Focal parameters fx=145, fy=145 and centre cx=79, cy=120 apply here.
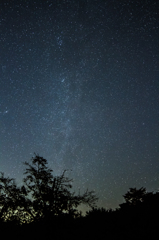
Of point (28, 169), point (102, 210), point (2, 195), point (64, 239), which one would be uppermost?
point (28, 169)

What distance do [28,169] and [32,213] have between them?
179 inches

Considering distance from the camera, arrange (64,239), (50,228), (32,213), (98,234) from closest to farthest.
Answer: (98,234)
(64,239)
(50,228)
(32,213)

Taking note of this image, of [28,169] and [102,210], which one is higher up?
[28,169]

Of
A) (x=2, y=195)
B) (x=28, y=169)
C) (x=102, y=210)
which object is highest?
(x=28, y=169)

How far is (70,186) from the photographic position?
56.4ft

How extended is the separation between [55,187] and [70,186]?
1763 millimetres

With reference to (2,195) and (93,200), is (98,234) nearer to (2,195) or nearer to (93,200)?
(93,200)

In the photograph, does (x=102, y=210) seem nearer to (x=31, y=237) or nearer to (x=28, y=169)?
(x=31, y=237)

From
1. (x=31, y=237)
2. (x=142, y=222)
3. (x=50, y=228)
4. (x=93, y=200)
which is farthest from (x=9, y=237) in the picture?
(x=93, y=200)

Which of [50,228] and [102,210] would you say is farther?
[102,210]

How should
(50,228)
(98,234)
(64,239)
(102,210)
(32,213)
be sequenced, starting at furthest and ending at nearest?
(32,213) < (102,210) < (50,228) < (64,239) < (98,234)

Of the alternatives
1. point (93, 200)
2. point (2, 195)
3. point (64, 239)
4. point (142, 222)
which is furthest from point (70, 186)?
point (142, 222)

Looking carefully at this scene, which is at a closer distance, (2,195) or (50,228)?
(50,228)

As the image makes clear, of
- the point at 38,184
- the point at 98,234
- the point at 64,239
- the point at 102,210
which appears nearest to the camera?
the point at 98,234
